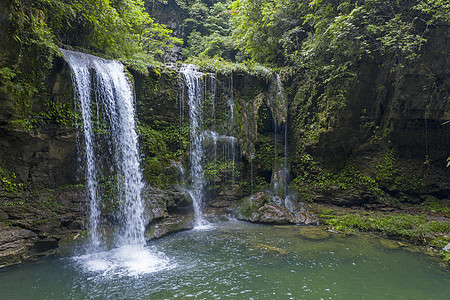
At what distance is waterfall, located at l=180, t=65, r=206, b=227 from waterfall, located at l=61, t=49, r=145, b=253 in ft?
8.62

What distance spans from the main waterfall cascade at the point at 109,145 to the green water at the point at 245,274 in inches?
41.0

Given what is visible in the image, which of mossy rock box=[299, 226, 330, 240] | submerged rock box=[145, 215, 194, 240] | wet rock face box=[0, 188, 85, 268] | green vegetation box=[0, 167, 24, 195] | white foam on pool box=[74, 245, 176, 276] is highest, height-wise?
green vegetation box=[0, 167, 24, 195]

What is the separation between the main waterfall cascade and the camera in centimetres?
794

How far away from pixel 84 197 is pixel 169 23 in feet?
59.6

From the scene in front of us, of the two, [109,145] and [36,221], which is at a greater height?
[109,145]

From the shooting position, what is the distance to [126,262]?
627 centimetres

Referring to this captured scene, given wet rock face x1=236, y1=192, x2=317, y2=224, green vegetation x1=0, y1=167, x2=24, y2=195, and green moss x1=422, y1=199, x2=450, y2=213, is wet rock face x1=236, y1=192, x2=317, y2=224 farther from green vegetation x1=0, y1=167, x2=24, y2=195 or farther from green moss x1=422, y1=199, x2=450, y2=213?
green vegetation x1=0, y1=167, x2=24, y2=195

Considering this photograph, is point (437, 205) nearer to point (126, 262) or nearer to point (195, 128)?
point (195, 128)

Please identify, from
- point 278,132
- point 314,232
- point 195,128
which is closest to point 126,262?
point 314,232

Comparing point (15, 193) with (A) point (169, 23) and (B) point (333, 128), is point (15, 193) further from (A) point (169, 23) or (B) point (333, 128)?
(A) point (169, 23)

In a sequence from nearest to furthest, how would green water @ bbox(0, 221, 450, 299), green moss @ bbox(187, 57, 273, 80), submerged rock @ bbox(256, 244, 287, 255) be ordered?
green water @ bbox(0, 221, 450, 299) → submerged rock @ bbox(256, 244, 287, 255) → green moss @ bbox(187, 57, 273, 80)

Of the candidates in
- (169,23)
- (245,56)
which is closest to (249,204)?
(245,56)

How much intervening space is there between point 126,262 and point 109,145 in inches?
Result: 172

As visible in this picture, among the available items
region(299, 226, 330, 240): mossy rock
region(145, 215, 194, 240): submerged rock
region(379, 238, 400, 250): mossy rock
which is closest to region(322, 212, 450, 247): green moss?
region(379, 238, 400, 250): mossy rock
